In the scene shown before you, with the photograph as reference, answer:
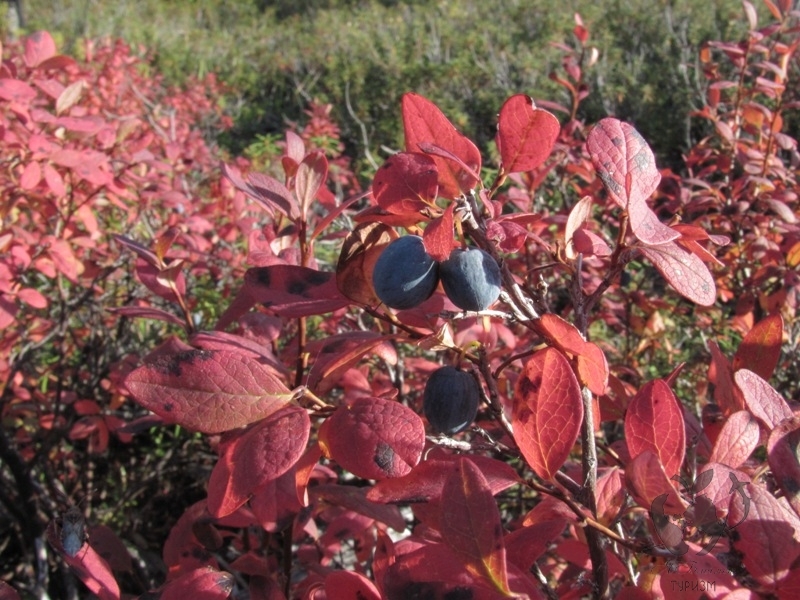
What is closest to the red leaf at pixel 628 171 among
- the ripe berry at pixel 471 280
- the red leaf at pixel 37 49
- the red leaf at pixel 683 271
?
the red leaf at pixel 683 271

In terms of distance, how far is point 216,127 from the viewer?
6.97m

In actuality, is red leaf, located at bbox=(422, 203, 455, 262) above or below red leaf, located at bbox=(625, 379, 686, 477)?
above

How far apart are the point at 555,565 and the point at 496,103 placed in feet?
16.7

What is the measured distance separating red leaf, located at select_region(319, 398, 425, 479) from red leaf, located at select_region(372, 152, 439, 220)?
0.19 metres

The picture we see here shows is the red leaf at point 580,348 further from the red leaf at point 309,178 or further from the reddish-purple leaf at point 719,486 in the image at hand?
the red leaf at point 309,178

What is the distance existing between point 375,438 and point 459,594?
0.15 metres

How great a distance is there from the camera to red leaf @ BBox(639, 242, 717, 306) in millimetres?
600

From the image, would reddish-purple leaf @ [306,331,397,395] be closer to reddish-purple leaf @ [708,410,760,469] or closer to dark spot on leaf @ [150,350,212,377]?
dark spot on leaf @ [150,350,212,377]

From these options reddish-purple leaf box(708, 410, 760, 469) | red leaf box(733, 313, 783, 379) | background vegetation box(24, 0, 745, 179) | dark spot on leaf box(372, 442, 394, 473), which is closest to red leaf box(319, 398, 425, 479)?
dark spot on leaf box(372, 442, 394, 473)

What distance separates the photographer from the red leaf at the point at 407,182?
59cm

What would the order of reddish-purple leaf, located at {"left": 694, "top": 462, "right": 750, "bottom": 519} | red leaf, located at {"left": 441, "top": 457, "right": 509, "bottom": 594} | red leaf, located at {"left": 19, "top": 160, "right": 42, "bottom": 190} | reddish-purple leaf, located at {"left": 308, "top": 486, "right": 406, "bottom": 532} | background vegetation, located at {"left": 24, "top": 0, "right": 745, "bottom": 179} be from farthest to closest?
background vegetation, located at {"left": 24, "top": 0, "right": 745, "bottom": 179}
red leaf, located at {"left": 19, "top": 160, "right": 42, "bottom": 190}
reddish-purple leaf, located at {"left": 308, "top": 486, "right": 406, "bottom": 532}
reddish-purple leaf, located at {"left": 694, "top": 462, "right": 750, "bottom": 519}
red leaf, located at {"left": 441, "top": 457, "right": 509, "bottom": 594}

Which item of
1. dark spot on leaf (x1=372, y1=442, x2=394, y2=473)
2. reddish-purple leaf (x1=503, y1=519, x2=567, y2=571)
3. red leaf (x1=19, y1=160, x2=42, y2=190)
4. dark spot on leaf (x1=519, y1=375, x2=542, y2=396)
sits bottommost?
reddish-purple leaf (x1=503, y1=519, x2=567, y2=571)

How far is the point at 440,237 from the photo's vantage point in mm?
527

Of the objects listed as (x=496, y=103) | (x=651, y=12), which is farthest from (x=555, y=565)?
(x=651, y=12)
